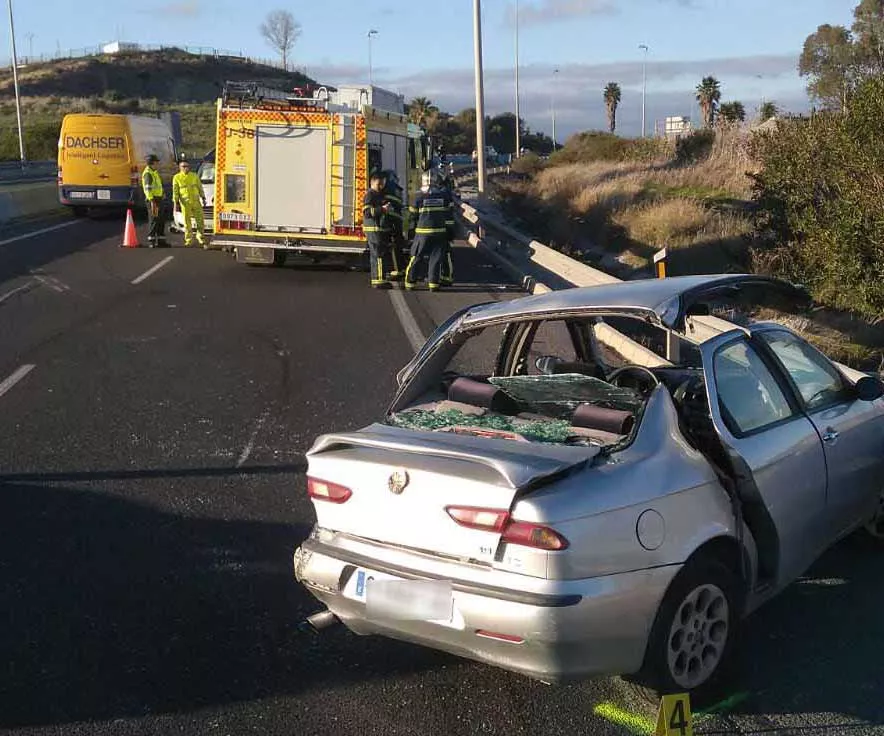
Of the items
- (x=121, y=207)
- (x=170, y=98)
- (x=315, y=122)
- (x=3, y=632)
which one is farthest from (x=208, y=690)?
(x=170, y=98)

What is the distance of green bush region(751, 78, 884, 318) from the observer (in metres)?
13.2

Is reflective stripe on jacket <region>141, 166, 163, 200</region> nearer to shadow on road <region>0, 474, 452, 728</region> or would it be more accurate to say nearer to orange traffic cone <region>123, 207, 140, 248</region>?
orange traffic cone <region>123, 207, 140, 248</region>

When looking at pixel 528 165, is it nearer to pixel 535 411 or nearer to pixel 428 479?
pixel 535 411

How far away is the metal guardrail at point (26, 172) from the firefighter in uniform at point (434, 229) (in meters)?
37.1

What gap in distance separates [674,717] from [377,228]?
43.0ft

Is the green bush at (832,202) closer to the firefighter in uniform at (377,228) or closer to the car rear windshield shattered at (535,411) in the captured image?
the firefighter in uniform at (377,228)

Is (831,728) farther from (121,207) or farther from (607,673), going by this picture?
(121,207)

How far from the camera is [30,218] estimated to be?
28.5 metres

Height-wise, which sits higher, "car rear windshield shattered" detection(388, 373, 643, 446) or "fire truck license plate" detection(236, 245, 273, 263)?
"car rear windshield shattered" detection(388, 373, 643, 446)

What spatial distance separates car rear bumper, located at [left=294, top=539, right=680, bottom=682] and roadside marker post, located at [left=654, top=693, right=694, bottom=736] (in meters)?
0.22

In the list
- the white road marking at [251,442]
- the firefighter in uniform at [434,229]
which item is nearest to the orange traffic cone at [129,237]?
the firefighter in uniform at [434,229]

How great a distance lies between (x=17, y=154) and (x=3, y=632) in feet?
221

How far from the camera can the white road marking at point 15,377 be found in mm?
9172

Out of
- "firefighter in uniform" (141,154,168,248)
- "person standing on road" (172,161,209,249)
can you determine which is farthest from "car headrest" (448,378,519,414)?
"firefighter in uniform" (141,154,168,248)
